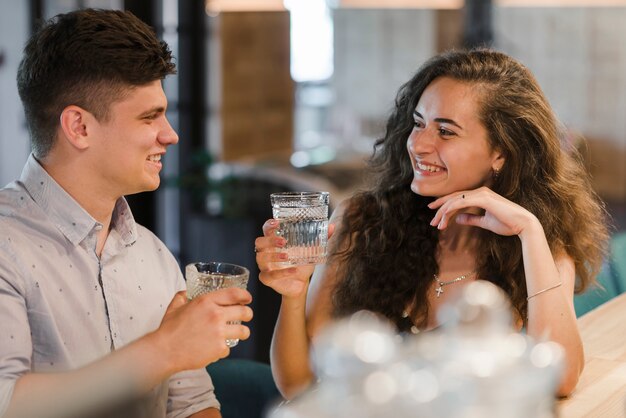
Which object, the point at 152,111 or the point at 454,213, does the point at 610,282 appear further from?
the point at 152,111

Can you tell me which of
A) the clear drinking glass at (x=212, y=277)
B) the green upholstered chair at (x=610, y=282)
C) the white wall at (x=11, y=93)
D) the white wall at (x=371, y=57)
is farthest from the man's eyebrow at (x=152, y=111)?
the white wall at (x=371, y=57)

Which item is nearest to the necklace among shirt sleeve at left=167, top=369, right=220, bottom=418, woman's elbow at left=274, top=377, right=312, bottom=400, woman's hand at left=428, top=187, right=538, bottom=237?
woman's hand at left=428, top=187, right=538, bottom=237

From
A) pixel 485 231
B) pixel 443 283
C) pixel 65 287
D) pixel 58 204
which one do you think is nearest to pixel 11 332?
pixel 65 287

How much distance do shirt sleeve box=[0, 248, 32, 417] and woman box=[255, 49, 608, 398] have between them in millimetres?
664

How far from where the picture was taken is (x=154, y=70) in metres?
1.95

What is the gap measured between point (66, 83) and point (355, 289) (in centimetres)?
90

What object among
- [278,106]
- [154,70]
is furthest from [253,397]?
[278,106]

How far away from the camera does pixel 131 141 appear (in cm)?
194

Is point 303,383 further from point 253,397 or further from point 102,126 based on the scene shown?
point 102,126

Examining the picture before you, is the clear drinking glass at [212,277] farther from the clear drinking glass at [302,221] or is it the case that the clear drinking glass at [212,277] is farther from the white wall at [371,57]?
the white wall at [371,57]

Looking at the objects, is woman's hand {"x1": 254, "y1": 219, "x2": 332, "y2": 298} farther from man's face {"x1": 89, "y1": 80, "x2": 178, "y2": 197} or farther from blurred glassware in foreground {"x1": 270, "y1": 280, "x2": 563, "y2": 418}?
blurred glassware in foreground {"x1": 270, "y1": 280, "x2": 563, "y2": 418}

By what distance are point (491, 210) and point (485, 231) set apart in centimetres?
25

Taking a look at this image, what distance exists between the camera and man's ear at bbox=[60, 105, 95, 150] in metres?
1.90

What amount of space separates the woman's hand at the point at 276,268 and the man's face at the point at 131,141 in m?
0.26
